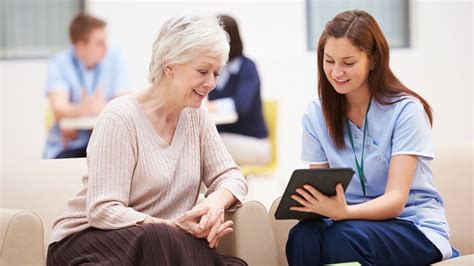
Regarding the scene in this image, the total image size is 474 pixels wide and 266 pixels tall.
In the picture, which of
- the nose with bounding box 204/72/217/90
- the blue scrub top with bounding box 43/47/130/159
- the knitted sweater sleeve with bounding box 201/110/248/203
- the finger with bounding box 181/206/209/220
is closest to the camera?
the finger with bounding box 181/206/209/220

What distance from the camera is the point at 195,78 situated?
2.43 m

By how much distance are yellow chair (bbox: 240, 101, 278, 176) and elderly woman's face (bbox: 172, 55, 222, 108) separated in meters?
2.69

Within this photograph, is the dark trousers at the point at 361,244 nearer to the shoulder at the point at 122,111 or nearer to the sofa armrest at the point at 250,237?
the sofa armrest at the point at 250,237

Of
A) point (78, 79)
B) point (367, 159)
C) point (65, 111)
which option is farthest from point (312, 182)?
point (78, 79)

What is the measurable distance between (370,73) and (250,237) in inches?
24.1

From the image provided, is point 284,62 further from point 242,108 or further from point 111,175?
point 111,175

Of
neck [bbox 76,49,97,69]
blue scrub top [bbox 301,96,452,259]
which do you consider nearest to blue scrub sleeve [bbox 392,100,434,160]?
blue scrub top [bbox 301,96,452,259]

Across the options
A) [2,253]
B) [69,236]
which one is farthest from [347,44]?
[2,253]

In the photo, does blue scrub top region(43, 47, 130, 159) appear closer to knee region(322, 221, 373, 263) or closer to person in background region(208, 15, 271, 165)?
person in background region(208, 15, 271, 165)

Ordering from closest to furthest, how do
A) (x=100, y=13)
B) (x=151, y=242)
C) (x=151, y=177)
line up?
(x=151, y=242)
(x=151, y=177)
(x=100, y=13)

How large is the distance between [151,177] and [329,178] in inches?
19.9

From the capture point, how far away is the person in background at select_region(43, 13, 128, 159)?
18.5 feet

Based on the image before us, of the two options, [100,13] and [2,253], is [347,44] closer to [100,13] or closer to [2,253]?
[2,253]

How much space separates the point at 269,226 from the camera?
8.49 feet
